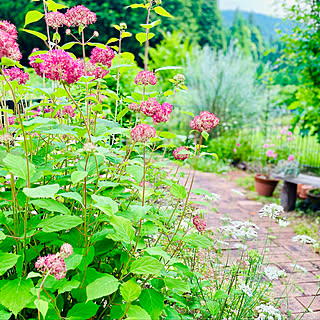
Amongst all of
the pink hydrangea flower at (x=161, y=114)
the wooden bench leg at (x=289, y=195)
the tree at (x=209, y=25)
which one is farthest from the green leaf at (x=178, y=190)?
the tree at (x=209, y=25)

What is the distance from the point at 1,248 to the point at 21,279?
7.5 inches

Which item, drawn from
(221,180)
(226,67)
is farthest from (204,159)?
(226,67)

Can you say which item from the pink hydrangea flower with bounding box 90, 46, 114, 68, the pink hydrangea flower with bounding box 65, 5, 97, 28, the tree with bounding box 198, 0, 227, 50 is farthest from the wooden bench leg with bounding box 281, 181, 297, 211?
the tree with bounding box 198, 0, 227, 50

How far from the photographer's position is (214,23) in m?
19.0

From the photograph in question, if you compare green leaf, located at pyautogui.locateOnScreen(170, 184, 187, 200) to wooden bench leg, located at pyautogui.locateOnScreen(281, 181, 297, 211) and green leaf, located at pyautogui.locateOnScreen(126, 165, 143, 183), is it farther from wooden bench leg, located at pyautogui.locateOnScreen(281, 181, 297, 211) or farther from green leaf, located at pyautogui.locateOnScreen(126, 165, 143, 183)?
wooden bench leg, located at pyautogui.locateOnScreen(281, 181, 297, 211)

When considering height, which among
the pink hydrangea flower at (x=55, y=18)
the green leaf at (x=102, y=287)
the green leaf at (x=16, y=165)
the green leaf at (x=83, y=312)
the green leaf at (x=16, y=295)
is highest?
the pink hydrangea flower at (x=55, y=18)

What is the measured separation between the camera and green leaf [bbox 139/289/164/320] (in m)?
0.94

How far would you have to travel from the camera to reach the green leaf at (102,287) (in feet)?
2.55

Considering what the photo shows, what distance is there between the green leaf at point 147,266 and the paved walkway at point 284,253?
76cm

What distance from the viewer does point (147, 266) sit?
0.88m

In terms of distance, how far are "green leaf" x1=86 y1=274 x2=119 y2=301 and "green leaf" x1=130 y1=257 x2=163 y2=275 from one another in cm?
7

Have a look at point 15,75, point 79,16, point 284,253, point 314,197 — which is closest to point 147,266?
point 79,16

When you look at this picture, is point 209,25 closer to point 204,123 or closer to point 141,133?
point 204,123

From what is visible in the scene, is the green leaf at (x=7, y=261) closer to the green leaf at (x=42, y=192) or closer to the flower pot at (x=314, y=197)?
the green leaf at (x=42, y=192)
